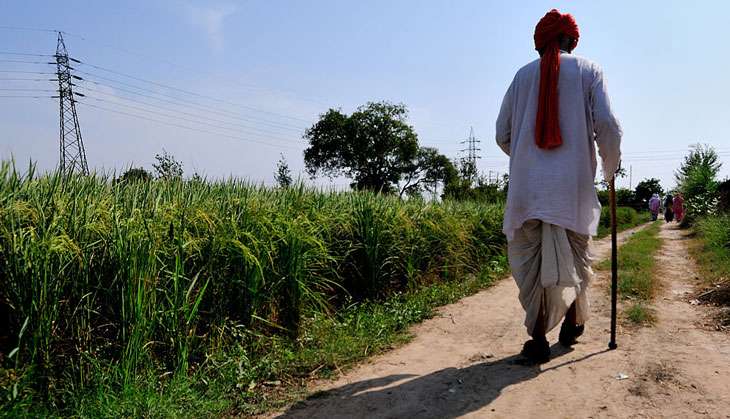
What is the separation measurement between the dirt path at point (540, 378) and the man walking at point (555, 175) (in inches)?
15.1

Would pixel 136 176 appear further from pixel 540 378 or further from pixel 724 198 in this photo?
pixel 724 198

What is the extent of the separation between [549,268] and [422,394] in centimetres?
117

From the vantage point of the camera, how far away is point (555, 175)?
3.49 metres

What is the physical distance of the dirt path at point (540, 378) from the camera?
280cm

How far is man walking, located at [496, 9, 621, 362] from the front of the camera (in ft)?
11.3

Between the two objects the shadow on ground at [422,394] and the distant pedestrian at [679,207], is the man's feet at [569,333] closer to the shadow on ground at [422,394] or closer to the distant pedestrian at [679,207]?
the shadow on ground at [422,394]

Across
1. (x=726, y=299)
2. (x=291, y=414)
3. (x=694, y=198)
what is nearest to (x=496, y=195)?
(x=694, y=198)

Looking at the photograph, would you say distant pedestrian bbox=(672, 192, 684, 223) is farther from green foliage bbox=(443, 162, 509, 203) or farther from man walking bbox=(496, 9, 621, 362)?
man walking bbox=(496, 9, 621, 362)

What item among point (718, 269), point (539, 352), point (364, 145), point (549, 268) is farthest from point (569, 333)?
point (364, 145)

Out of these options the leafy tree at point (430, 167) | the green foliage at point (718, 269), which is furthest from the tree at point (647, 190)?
the green foliage at point (718, 269)

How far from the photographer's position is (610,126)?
3508 millimetres

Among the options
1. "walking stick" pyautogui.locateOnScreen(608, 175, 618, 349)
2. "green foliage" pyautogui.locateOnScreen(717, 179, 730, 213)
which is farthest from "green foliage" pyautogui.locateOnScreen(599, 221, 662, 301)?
"green foliage" pyautogui.locateOnScreen(717, 179, 730, 213)

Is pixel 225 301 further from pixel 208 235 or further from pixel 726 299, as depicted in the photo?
pixel 726 299

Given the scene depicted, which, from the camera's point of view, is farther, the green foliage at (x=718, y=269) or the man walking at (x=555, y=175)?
the green foliage at (x=718, y=269)
